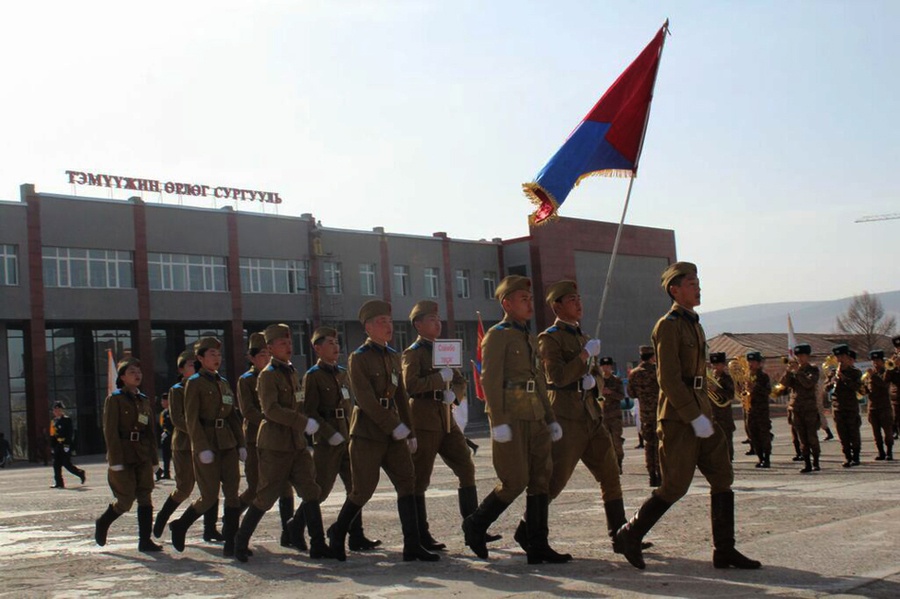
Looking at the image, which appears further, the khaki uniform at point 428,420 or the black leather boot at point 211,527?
A: the black leather boot at point 211,527

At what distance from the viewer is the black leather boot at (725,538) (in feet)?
21.6

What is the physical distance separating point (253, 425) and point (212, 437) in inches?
21.9

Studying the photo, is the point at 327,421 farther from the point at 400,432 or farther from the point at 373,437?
the point at 400,432

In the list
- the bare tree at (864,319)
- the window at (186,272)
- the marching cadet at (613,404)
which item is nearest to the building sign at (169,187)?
the window at (186,272)

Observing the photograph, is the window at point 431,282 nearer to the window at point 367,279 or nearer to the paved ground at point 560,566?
the window at point 367,279

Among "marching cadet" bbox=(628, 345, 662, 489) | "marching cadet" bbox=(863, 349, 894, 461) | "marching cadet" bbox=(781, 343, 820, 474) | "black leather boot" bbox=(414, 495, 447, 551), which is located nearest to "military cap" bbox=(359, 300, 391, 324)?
"black leather boot" bbox=(414, 495, 447, 551)

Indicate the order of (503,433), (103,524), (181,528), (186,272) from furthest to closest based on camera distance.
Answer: (186,272) → (103,524) → (181,528) → (503,433)

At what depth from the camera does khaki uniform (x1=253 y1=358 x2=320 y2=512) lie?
28.4ft

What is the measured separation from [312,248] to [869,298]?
76.0 m

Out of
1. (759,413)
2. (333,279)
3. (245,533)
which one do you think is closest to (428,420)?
(245,533)

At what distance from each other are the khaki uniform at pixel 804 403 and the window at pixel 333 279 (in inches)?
1582

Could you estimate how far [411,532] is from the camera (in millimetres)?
7918

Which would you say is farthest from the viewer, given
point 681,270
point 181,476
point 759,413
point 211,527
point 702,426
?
point 759,413

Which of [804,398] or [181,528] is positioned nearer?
[181,528]
